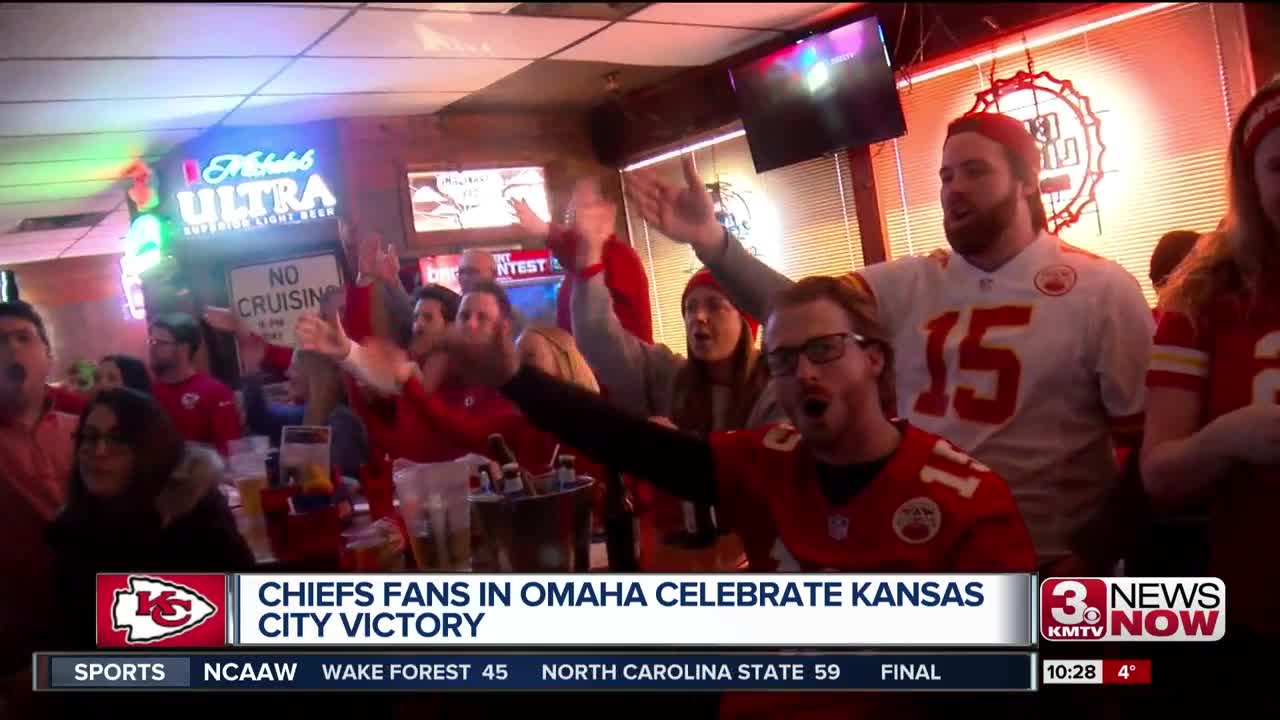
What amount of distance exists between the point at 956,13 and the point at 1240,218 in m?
0.37

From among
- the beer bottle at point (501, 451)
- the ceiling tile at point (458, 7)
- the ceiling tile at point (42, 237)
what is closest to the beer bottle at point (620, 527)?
the beer bottle at point (501, 451)

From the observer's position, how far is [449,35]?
1.02 m

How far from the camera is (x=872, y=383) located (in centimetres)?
100

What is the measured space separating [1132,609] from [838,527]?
0.33 meters

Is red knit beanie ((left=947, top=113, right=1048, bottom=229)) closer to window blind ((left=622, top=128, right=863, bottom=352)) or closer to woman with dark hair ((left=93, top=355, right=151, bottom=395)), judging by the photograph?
window blind ((left=622, top=128, right=863, bottom=352))

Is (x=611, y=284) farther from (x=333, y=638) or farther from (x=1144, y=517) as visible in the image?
(x=1144, y=517)

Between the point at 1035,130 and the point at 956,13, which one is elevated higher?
the point at 956,13

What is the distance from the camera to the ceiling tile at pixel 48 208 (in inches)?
41.1

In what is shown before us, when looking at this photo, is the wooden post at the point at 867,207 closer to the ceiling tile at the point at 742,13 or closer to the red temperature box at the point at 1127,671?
the ceiling tile at the point at 742,13

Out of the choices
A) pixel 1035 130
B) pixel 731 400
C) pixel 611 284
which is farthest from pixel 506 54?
pixel 1035 130

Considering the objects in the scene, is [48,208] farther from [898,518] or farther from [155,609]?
[898,518]

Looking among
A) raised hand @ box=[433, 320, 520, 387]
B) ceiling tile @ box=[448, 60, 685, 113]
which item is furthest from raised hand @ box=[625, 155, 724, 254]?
raised hand @ box=[433, 320, 520, 387]

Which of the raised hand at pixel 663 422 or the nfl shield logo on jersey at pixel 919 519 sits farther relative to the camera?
the raised hand at pixel 663 422

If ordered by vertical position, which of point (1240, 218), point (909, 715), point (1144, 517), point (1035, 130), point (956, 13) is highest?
point (956, 13)
